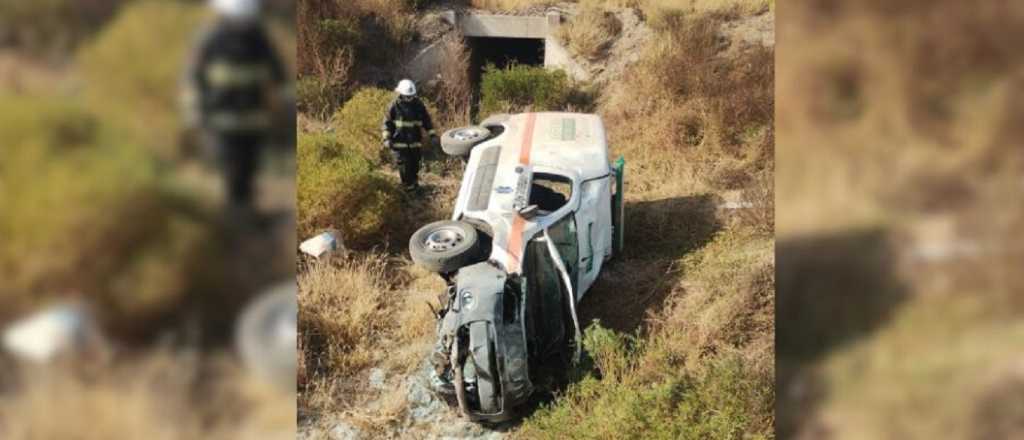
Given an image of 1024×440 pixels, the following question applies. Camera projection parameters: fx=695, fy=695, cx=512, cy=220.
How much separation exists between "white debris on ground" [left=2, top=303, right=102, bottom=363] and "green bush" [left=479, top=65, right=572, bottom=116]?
10.2m

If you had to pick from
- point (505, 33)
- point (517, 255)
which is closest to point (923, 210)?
point (517, 255)

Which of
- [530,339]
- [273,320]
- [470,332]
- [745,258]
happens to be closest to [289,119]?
[273,320]

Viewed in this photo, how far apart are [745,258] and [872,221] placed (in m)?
5.69

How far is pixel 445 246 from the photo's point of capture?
5.08 meters

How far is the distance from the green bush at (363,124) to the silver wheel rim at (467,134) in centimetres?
240

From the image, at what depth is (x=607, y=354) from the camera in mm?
5090

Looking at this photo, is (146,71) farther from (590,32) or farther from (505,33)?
(505,33)

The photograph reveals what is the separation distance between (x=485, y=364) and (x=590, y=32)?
9150mm

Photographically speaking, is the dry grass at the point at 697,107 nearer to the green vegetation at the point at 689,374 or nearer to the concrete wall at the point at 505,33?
the concrete wall at the point at 505,33

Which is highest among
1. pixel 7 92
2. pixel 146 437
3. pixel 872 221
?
pixel 7 92

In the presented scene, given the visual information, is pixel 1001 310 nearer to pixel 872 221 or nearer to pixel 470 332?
pixel 872 221

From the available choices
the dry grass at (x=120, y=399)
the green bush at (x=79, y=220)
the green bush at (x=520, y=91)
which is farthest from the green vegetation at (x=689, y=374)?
the green bush at (x=520, y=91)

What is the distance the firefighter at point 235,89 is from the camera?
97cm

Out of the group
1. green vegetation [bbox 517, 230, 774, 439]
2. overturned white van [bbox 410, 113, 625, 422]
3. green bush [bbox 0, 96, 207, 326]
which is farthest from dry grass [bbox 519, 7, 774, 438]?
green bush [bbox 0, 96, 207, 326]
